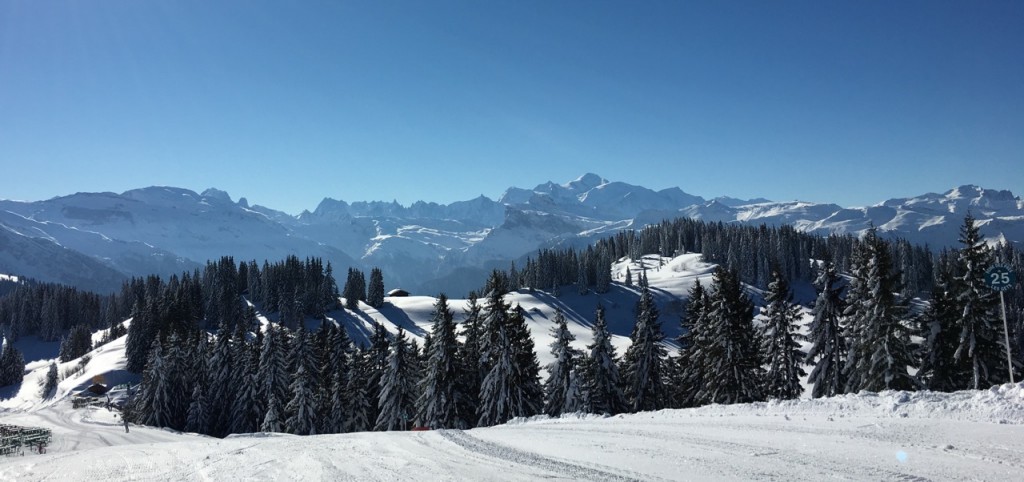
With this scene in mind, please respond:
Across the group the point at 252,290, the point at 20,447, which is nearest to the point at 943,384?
the point at 20,447

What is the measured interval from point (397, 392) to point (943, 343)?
39174mm

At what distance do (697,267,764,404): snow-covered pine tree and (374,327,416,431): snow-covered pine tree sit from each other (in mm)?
23312

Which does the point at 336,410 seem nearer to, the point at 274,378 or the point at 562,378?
the point at 274,378

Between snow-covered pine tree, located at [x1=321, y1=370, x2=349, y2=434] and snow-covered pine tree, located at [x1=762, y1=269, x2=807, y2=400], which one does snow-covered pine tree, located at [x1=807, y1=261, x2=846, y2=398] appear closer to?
snow-covered pine tree, located at [x1=762, y1=269, x2=807, y2=400]

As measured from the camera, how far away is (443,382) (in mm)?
42719

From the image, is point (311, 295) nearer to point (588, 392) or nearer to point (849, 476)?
point (588, 392)

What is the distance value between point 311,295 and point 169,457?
440 ft

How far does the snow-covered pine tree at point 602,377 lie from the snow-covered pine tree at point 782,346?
10757 mm

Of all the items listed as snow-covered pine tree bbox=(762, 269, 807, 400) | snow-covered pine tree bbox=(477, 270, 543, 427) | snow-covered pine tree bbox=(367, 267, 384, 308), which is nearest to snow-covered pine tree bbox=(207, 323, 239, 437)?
snow-covered pine tree bbox=(477, 270, 543, 427)

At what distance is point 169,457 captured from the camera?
63.5 ft

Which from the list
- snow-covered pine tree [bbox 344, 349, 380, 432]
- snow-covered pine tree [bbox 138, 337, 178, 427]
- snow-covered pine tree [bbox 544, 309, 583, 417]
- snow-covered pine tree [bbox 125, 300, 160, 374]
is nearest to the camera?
snow-covered pine tree [bbox 544, 309, 583, 417]

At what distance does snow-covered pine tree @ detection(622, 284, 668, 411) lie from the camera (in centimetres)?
4425

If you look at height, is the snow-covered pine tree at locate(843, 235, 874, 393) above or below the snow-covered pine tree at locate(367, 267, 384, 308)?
above

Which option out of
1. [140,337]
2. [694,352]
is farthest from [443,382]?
[140,337]
